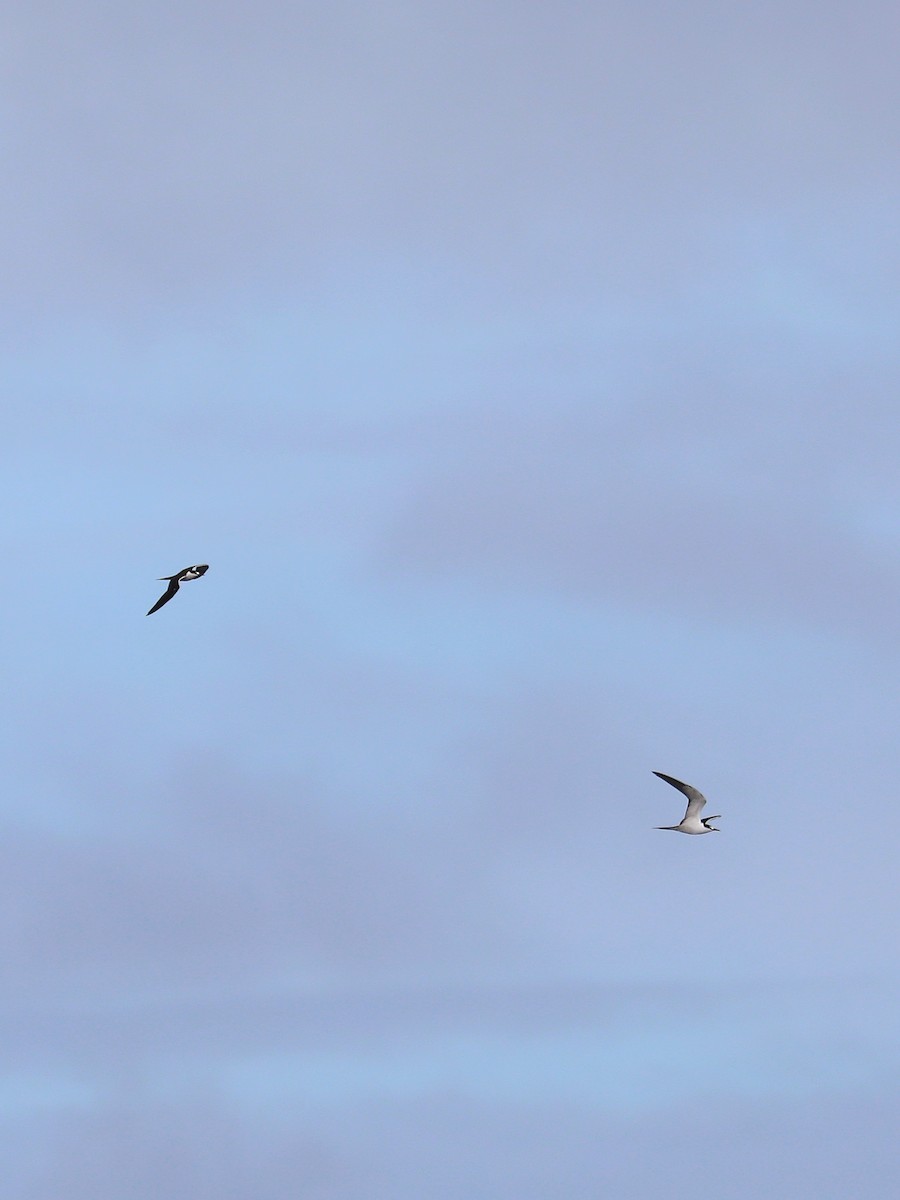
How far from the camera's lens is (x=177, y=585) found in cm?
14112

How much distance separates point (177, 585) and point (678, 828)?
1856 inches

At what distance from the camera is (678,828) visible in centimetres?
15850

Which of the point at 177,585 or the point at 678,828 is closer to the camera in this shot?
the point at 177,585
